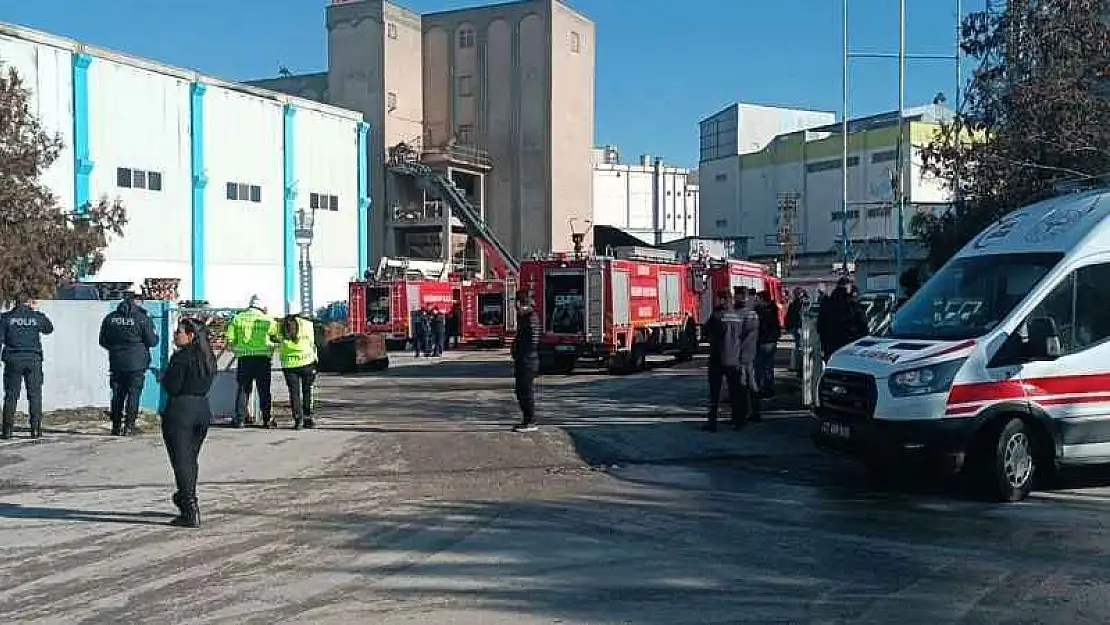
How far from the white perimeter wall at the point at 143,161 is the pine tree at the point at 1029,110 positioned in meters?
27.8

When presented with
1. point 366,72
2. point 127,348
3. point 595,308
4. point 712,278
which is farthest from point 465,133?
point 127,348

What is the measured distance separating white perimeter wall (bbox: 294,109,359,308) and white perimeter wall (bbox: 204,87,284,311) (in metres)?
1.54

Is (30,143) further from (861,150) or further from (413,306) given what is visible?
(861,150)

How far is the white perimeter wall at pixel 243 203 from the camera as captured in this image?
40719 millimetres

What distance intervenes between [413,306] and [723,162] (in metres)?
49.9

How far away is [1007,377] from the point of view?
358 inches

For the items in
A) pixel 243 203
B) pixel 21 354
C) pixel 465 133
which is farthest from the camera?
pixel 465 133

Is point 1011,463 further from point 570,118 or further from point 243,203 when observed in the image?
point 570,118

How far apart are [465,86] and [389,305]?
2654 cm

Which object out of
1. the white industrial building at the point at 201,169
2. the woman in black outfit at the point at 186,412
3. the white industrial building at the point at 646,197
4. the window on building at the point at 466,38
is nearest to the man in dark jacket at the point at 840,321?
the woman in black outfit at the point at 186,412

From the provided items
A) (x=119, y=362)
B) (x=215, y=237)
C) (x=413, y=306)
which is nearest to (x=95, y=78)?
(x=215, y=237)

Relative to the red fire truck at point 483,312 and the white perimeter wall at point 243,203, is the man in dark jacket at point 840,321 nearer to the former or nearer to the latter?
the red fire truck at point 483,312

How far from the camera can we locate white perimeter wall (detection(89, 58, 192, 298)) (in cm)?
3584

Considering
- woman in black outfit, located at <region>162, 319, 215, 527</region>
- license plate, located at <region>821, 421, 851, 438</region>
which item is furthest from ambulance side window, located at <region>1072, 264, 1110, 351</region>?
woman in black outfit, located at <region>162, 319, 215, 527</region>
